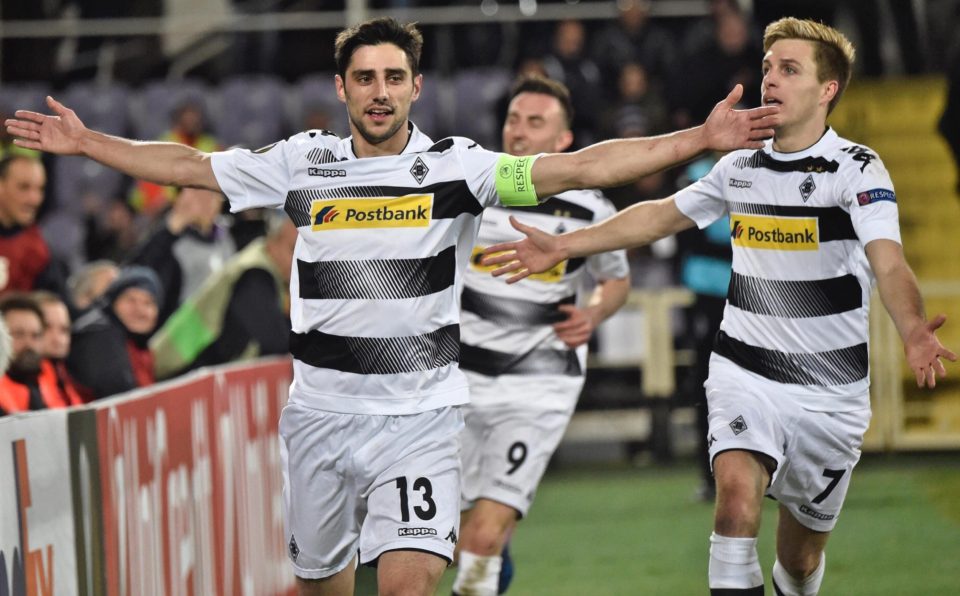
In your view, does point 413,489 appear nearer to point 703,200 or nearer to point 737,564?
point 737,564

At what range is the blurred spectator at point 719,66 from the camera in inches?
586

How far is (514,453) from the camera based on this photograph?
7.45 metres

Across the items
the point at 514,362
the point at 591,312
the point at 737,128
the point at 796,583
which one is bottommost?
the point at 796,583

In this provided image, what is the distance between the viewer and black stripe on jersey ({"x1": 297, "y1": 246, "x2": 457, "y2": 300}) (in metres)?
5.45

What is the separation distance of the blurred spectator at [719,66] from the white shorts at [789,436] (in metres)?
8.78

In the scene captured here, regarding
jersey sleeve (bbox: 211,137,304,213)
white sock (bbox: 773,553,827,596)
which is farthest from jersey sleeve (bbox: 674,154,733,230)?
jersey sleeve (bbox: 211,137,304,213)

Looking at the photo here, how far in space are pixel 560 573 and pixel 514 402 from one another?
2.04 m

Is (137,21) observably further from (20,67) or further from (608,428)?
(608,428)

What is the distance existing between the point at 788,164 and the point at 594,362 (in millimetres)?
8892

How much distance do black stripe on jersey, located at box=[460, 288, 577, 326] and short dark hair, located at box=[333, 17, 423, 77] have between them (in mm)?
2128

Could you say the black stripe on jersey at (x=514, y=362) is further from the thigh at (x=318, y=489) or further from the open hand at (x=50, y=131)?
the open hand at (x=50, y=131)

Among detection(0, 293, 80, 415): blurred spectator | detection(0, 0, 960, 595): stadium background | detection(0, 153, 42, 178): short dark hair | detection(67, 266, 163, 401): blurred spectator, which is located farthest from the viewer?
detection(0, 153, 42, 178): short dark hair

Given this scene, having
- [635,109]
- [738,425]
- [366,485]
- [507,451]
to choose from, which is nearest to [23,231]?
[507,451]

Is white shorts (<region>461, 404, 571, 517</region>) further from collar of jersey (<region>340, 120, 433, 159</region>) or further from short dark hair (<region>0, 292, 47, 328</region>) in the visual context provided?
collar of jersey (<region>340, 120, 433, 159</region>)
